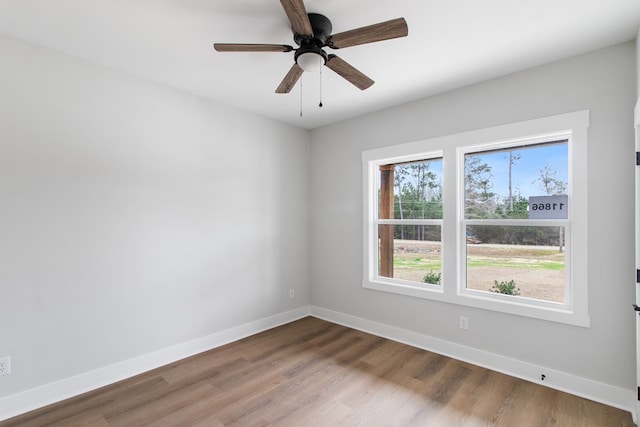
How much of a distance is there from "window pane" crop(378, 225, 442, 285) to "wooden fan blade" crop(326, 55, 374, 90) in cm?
182

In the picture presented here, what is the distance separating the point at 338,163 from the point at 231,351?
2.59 m

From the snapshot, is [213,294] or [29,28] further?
[213,294]

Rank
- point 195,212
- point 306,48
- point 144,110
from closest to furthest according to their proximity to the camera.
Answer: point 306,48 < point 144,110 < point 195,212

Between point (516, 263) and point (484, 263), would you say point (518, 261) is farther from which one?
point (484, 263)

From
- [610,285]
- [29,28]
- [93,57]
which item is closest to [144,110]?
[93,57]

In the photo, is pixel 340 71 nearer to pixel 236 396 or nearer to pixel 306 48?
pixel 306 48

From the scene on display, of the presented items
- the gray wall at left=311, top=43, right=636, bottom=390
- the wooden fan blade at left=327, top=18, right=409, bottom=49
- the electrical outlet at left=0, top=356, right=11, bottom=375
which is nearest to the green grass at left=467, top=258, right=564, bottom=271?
the gray wall at left=311, top=43, right=636, bottom=390

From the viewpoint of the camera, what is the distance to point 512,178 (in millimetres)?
2824

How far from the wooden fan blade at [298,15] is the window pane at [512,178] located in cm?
214

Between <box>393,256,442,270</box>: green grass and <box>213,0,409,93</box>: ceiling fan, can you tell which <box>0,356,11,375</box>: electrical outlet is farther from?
<box>393,256,442,270</box>: green grass

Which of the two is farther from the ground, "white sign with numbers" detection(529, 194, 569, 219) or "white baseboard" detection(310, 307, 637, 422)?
"white sign with numbers" detection(529, 194, 569, 219)

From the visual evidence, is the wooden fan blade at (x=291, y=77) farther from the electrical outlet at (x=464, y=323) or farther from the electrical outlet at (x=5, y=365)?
the electrical outlet at (x=5, y=365)

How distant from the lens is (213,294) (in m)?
3.29

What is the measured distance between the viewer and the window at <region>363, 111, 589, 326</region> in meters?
2.49
